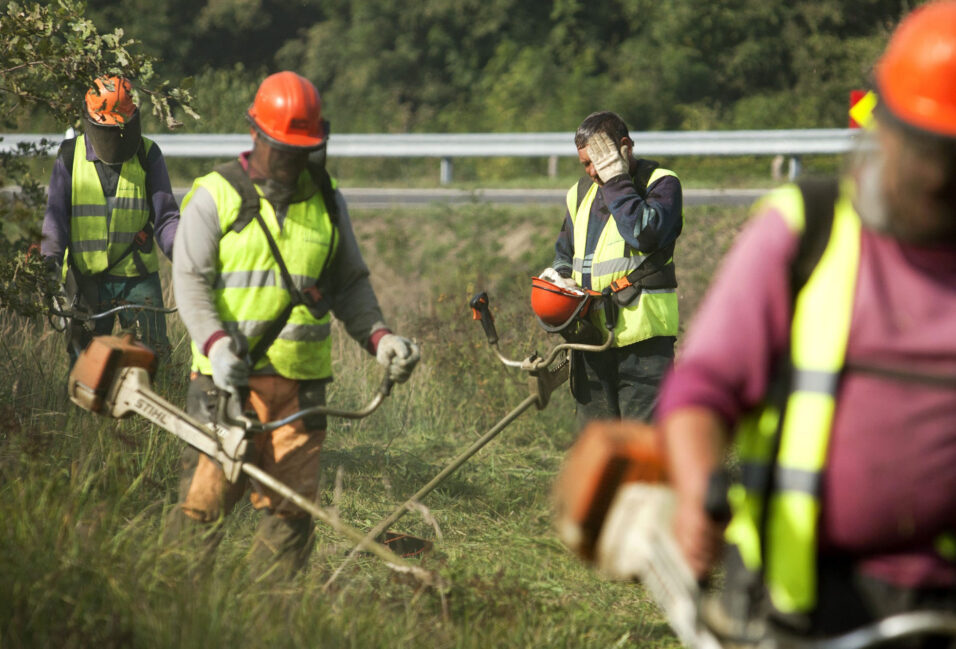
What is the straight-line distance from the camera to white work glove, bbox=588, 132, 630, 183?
493 centimetres

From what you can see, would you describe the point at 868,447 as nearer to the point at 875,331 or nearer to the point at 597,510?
the point at 875,331

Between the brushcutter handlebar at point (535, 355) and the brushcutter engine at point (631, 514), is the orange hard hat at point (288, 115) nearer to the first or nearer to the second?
the brushcutter handlebar at point (535, 355)

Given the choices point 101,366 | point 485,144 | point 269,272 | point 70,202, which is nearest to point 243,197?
point 269,272

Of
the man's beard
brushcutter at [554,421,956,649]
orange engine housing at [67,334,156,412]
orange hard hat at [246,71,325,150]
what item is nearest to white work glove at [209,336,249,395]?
orange engine housing at [67,334,156,412]

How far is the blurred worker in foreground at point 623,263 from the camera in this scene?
4.92 m

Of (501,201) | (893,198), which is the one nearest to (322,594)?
(893,198)

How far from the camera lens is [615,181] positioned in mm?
4918

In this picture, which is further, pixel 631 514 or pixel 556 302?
pixel 556 302

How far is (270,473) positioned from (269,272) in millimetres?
696

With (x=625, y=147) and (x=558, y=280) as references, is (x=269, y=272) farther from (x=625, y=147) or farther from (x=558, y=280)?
(x=625, y=147)

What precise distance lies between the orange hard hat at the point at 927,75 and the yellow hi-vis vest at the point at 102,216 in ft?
16.1

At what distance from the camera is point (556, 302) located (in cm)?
496

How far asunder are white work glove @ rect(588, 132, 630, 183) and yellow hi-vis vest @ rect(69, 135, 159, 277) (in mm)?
2534

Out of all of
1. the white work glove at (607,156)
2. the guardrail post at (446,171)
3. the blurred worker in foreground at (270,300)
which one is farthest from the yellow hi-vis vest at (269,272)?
the guardrail post at (446,171)
